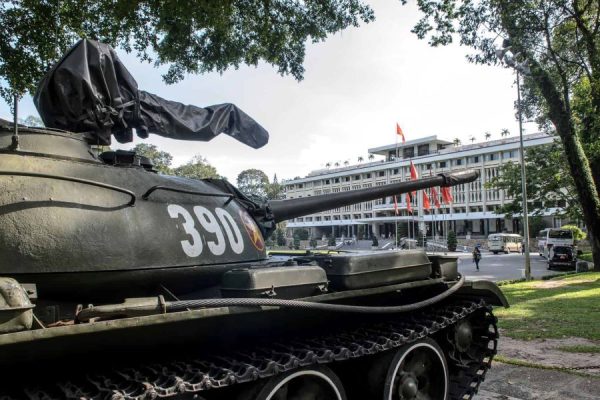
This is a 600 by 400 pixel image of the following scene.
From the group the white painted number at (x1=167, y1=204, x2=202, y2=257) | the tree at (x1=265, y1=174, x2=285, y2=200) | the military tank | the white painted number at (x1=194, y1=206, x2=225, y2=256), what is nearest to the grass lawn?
the military tank

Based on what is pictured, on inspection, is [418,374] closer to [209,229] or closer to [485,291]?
[485,291]

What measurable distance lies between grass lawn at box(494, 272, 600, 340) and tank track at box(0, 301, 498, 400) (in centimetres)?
450

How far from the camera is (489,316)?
19.0 ft

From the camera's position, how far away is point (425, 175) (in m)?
75.7

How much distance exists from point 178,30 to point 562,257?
2648cm

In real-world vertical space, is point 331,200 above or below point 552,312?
above

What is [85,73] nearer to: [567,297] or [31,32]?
[31,32]

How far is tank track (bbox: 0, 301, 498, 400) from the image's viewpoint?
2.88m

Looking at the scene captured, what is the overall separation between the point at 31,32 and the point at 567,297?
14983 mm

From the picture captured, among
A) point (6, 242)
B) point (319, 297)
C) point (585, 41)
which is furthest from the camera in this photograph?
point (585, 41)

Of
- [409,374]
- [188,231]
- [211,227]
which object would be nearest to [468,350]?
[409,374]

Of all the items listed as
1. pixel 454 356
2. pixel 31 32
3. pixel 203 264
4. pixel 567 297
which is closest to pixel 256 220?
pixel 203 264

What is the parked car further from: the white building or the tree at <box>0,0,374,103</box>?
the white building

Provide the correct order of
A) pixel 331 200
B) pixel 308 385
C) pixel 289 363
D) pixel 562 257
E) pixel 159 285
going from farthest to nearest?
1. pixel 562 257
2. pixel 331 200
3. pixel 308 385
4. pixel 159 285
5. pixel 289 363
